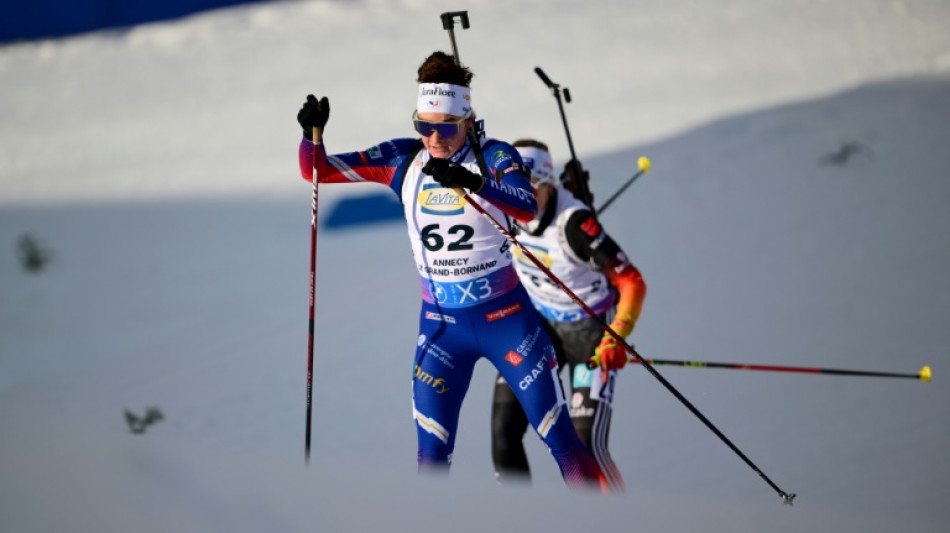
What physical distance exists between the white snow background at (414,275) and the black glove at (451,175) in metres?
1.11

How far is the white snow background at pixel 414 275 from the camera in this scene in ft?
6.34

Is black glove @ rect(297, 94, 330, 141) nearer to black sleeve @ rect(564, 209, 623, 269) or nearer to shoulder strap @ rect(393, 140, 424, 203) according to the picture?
shoulder strap @ rect(393, 140, 424, 203)

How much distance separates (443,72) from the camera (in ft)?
12.8

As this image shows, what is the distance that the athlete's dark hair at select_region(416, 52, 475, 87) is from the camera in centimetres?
390

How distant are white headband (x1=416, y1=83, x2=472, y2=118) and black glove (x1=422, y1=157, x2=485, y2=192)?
32 centimetres

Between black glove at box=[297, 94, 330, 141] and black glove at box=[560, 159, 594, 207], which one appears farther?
black glove at box=[560, 159, 594, 207]

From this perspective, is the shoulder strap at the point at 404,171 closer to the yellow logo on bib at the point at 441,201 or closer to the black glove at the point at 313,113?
the yellow logo on bib at the point at 441,201

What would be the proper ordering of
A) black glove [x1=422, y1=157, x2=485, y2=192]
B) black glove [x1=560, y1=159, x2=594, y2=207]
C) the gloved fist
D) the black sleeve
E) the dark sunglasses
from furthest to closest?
black glove [x1=560, y1=159, x2=594, y2=207]
the black sleeve
the gloved fist
the dark sunglasses
black glove [x1=422, y1=157, x2=485, y2=192]

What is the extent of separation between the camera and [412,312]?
271 inches

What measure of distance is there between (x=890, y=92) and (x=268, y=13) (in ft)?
19.9

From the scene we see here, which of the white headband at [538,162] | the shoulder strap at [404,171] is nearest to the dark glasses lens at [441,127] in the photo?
the shoulder strap at [404,171]

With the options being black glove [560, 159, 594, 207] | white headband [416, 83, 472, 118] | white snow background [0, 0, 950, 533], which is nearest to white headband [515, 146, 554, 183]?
black glove [560, 159, 594, 207]

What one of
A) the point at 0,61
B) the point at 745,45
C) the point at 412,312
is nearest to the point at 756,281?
the point at 412,312

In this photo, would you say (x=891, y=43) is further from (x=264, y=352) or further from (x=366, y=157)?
(x=366, y=157)
